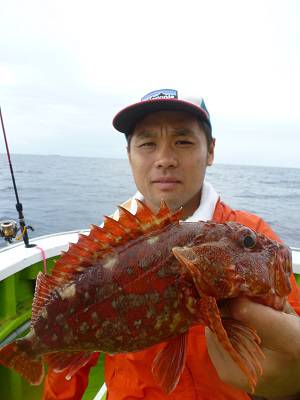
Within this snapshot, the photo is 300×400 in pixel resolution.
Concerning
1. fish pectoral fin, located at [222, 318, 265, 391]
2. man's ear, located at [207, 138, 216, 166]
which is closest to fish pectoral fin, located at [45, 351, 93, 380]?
fish pectoral fin, located at [222, 318, 265, 391]

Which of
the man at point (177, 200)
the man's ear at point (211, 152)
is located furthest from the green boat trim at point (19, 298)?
the man's ear at point (211, 152)

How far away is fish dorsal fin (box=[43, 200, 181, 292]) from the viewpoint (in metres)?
1.81

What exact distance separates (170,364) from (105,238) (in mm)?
751

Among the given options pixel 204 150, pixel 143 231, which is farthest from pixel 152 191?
pixel 143 231

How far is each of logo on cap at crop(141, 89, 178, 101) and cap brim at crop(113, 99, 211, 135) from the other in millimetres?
67

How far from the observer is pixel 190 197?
9.63ft

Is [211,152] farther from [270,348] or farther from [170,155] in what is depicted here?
[270,348]

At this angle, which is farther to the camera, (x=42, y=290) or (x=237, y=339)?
(x=42, y=290)

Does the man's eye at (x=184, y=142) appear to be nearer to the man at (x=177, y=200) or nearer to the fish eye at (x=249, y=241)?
the man at (x=177, y=200)

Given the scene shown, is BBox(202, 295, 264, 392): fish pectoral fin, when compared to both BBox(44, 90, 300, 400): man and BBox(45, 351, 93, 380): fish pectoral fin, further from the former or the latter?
BBox(45, 351, 93, 380): fish pectoral fin

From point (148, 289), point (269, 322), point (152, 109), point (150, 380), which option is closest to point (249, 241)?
point (269, 322)

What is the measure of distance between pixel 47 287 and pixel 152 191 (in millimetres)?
1330

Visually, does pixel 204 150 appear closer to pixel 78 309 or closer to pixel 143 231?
pixel 143 231

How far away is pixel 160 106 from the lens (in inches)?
109
